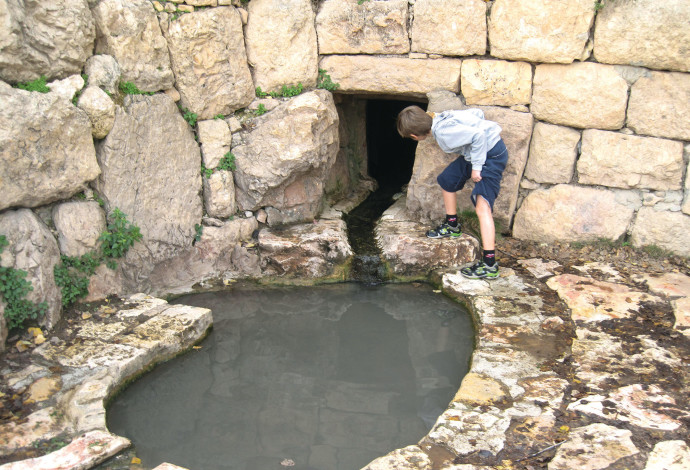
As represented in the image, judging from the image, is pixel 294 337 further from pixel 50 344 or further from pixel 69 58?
pixel 69 58

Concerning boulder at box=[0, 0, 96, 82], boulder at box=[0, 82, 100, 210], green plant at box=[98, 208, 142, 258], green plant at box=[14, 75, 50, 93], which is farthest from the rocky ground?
boulder at box=[0, 0, 96, 82]

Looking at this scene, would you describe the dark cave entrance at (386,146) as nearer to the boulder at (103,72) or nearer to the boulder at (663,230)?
the boulder at (663,230)

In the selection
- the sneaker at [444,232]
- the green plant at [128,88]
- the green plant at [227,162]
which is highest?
the green plant at [128,88]

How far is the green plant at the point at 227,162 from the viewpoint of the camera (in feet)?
16.7

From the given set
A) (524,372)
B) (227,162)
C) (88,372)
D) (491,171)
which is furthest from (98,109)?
(524,372)

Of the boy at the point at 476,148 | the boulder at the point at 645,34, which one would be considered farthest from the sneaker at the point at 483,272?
the boulder at the point at 645,34

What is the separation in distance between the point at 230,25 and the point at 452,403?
3541mm

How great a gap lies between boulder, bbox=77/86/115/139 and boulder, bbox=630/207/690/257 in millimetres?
4375

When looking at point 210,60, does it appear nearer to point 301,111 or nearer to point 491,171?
point 301,111

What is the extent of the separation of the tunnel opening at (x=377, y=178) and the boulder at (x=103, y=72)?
2386 mm

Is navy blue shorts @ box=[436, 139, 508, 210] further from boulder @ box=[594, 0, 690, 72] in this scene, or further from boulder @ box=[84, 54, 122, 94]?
boulder @ box=[84, 54, 122, 94]

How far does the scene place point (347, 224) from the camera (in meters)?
5.68

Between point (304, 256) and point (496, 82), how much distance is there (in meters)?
2.24

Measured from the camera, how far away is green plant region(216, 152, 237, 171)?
16.7 ft
